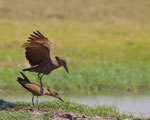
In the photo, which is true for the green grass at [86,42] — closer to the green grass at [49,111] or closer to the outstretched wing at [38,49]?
the green grass at [49,111]

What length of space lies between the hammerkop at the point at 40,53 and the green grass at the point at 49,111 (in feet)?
2.88

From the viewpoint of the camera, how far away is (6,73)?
623 inches

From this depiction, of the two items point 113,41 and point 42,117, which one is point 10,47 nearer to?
point 113,41

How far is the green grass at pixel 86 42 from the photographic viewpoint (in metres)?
15.7

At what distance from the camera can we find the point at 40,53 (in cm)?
933

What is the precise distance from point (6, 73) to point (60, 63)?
269 inches

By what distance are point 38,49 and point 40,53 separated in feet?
0.40

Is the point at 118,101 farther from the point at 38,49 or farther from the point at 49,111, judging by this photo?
the point at 38,49

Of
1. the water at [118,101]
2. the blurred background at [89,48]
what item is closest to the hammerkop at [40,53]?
the water at [118,101]

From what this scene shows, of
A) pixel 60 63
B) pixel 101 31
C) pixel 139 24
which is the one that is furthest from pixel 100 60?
pixel 139 24

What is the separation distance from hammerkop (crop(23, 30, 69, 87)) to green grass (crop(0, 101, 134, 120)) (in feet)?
2.88

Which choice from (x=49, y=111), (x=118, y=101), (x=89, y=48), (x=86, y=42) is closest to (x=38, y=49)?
(x=49, y=111)

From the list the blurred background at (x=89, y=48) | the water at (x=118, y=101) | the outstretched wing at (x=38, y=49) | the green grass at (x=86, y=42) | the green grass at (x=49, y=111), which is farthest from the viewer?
the green grass at (x=86, y=42)

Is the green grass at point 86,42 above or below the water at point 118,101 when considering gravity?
above
